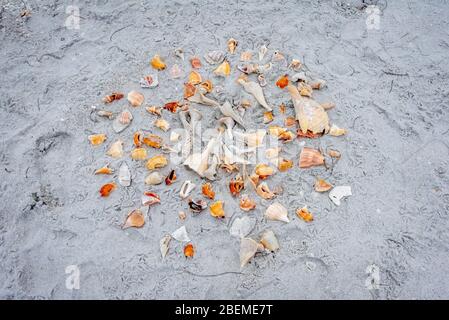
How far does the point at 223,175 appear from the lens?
244cm

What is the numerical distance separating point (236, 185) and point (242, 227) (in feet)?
0.86

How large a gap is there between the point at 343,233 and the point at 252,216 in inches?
20.9

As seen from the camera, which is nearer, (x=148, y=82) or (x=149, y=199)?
(x=149, y=199)

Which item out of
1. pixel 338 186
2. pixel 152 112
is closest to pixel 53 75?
pixel 152 112

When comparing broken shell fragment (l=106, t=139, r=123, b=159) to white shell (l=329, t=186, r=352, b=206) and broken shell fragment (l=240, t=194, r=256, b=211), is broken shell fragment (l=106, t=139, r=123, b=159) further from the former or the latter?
white shell (l=329, t=186, r=352, b=206)

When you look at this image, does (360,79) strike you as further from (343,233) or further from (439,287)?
(439,287)

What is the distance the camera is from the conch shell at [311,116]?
2.61 metres

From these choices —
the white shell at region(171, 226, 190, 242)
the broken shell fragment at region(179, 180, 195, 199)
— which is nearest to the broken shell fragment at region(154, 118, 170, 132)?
the broken shell fragment at region(179, 180, 195, 199)

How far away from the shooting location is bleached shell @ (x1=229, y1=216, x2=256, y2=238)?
223 centimetres

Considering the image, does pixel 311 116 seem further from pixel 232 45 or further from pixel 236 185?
pixel 232 45

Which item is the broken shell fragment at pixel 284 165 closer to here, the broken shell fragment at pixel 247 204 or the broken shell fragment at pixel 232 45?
the broken shell fragment at pixel 247 204

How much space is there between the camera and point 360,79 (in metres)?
2.97

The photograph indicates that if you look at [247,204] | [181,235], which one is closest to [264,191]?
[247,204]

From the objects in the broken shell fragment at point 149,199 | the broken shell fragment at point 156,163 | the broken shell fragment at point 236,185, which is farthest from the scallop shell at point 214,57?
the broken shell fragment at point 149,199
